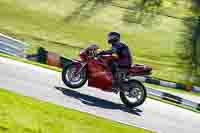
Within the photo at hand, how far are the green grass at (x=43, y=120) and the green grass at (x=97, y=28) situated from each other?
12814 millimetres

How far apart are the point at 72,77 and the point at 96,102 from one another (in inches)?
44.0

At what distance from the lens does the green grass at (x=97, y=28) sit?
25906 millimetres

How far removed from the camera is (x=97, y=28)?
27672mm

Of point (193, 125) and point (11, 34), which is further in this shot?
point (11, 34)

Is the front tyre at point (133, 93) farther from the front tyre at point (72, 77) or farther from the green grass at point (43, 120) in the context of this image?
the green grass at point (43, 120)

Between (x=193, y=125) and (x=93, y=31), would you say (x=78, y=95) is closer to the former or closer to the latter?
(x=193, y=125)

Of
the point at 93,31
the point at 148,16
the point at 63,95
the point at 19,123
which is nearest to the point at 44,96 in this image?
the point at 63,95

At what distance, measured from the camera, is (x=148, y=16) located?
29.2 m

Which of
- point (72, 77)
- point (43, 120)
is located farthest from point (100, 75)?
point (43, 120)

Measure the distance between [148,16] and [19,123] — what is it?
63.8 ft

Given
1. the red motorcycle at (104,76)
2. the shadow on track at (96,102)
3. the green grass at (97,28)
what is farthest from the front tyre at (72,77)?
the green grass at (97,28)

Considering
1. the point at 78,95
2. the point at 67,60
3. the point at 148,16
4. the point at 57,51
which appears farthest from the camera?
the point at 148,16

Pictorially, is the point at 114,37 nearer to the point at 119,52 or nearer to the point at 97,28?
the point at 119,52

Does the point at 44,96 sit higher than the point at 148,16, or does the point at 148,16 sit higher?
the point at 148,16
